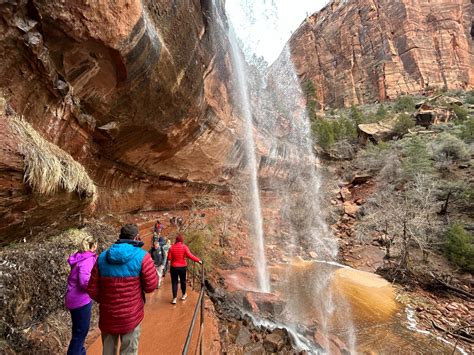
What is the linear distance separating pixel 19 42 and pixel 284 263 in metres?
13.4

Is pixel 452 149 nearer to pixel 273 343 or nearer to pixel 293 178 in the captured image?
pixel 293 178

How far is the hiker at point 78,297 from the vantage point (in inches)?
102

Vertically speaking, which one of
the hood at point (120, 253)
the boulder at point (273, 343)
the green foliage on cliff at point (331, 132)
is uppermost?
the green foliage on cliff at point (331, 132)

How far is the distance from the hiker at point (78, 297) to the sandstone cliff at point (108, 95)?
134 centimetres

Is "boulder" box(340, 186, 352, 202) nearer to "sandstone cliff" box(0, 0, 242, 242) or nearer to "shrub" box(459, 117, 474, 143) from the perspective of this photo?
"shrub" box(459, 117, 474, 143)

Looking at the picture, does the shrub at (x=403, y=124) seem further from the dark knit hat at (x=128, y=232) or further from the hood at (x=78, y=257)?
the hood at (x=78, y=257)

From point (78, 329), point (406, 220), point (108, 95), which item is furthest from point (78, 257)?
point (406, 220)

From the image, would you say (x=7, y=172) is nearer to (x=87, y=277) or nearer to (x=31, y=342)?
(x=87, y=277)

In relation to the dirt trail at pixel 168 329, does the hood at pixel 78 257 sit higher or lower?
higher

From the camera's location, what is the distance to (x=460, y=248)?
1284 centimetres

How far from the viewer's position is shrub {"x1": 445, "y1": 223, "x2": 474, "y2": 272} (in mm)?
12539

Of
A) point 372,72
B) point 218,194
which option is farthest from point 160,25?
point 372,72

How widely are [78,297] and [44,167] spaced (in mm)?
1900

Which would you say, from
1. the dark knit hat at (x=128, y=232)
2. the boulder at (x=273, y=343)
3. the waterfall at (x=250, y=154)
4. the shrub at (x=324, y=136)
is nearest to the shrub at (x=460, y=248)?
the waterfall at (x=250, y=154)
